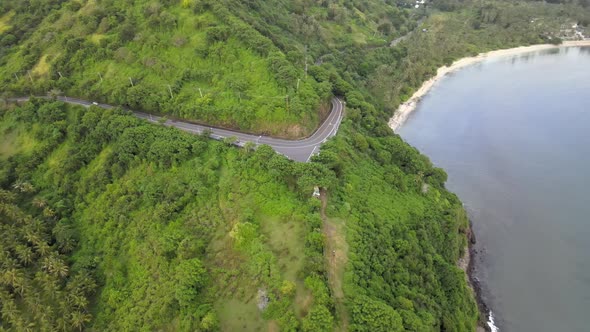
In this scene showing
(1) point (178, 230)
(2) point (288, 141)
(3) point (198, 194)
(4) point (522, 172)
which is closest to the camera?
(1) point (178, 230)

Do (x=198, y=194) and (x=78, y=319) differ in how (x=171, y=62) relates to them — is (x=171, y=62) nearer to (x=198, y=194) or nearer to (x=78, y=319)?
(x=198, y=194)

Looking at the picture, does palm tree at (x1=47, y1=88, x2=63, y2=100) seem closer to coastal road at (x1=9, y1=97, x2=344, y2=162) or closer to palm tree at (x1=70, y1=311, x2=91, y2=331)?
coastal road at (x1=9, y1=97, x2=344, y2=162)

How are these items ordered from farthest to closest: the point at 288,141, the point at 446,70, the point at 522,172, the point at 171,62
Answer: the point at 446,70 → the point at 522,172 → the point at 171,62 → the point at 288,141

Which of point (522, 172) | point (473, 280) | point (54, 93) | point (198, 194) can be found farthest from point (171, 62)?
point (522, 172)

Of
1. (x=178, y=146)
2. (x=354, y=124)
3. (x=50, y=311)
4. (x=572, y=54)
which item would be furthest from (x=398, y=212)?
(x=572, y=54)

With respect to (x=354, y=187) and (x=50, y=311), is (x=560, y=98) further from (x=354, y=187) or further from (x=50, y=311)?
(x=50, y=311)

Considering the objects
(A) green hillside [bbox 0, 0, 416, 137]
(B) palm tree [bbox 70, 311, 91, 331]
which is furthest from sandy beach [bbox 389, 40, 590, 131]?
(B) palm tree [bbox 70, 311, 91, 331]

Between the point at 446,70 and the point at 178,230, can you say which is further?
the point at 446,70
